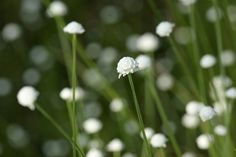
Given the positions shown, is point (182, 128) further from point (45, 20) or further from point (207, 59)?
point (45, 20)

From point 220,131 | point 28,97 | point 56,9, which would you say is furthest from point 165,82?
point 28,97

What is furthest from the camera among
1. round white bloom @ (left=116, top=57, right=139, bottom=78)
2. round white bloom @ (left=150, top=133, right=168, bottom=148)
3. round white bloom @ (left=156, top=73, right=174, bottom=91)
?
round white bloom @ (left=156, top=73, right=174, bottom=91)

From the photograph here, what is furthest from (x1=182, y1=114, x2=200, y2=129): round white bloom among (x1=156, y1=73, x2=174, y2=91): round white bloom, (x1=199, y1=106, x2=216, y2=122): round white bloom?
(x1=199, y1=106, x2=216, y2=122): round white bloom

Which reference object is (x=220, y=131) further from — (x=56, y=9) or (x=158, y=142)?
(x=56, y=9)

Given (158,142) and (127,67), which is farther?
(158,142)

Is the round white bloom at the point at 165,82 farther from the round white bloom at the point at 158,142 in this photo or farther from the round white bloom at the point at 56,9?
the round white bloom at the point at 158,142

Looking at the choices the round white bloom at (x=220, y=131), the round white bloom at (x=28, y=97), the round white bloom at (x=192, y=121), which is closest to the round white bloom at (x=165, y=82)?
the round white bloom at (x=192, y=121)

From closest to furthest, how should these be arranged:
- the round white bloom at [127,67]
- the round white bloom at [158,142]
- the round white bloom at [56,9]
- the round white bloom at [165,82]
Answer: the round white bloom at [127,67]
the round white bloom at [158,142]
the round white bloom at [56,9]
the round white bloom at [165,82]

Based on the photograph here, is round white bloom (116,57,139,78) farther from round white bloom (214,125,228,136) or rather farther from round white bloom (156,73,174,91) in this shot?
round white bloom (156,73,174,91)
